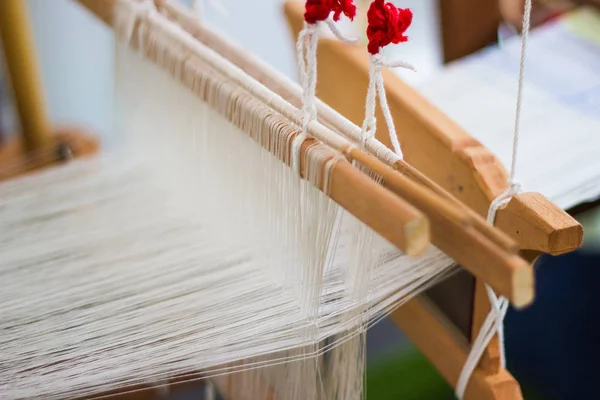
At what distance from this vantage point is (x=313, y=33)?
634 mm

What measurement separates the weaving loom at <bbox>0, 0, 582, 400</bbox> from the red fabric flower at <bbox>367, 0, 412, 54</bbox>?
9 cm

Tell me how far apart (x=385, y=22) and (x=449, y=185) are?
214 mm

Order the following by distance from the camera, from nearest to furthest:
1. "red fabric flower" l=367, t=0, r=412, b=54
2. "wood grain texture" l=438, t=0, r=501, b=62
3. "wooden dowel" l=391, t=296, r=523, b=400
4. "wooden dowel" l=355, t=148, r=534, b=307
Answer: "wooden dowel" l=355, t=148, r=534, b=307
"red fabric flower" l=367, t=0, r=412, b=54
"wooden dowel" l=391, t=296, r=523, b=400
"wood grain texture" l=438, t=0, r=501, b=62

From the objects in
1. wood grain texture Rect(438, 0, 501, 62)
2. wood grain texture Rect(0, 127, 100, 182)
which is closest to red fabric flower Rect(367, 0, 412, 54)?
wood grain texture Rect(438, 0, 501, 62)

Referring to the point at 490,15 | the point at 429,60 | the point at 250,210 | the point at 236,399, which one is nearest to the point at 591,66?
the point at 490,15

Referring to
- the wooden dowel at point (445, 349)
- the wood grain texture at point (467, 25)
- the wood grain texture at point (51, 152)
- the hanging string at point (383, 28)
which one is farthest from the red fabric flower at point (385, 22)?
the wood grain texture at point (51, 152)

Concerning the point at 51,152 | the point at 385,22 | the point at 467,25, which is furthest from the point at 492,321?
the point at 51,152

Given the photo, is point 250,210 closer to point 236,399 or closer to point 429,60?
point 236,399

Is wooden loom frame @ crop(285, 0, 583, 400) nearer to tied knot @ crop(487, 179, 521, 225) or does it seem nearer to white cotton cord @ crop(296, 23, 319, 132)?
tied knot @ crop(487, 179, 521, 225)

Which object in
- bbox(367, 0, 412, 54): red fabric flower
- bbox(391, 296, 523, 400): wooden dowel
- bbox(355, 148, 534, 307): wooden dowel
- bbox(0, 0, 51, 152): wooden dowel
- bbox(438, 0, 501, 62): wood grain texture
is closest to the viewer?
bbox(355, 148, 534, 307): wooden dowel

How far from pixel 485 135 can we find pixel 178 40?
15.3 inches

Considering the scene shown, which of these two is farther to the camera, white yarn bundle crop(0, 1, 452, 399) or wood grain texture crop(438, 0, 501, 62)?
wood grain texture crop(438, 0, 501, 62)

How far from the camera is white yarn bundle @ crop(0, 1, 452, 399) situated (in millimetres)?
672

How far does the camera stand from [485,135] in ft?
2.83
